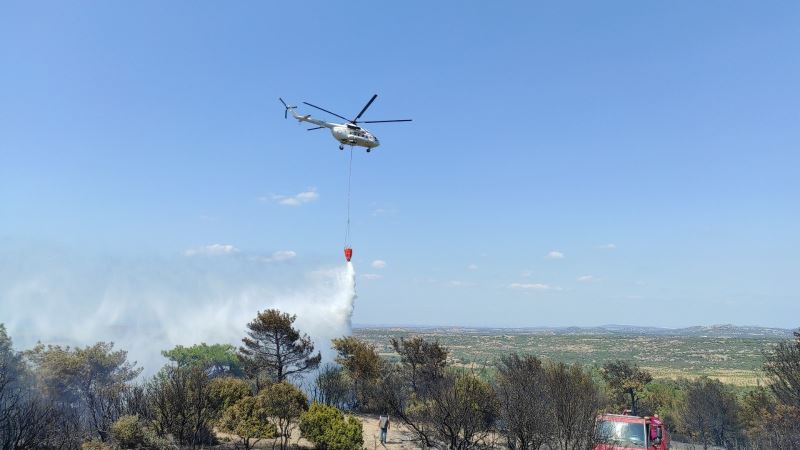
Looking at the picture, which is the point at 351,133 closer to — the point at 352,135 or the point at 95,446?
the point at 352,135

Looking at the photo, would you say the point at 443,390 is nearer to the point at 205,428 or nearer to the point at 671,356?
the point at 205,428

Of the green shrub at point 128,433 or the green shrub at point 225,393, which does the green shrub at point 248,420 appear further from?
the green shrub at point 128,433

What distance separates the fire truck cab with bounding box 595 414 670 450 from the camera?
1822cm

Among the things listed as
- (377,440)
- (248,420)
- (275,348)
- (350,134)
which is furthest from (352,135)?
(377,440)

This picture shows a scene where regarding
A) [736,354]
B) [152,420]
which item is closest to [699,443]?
[152,420]

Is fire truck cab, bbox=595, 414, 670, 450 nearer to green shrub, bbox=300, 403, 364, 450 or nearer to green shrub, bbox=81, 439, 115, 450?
green shrub, bbox=300, 403, 364, 450

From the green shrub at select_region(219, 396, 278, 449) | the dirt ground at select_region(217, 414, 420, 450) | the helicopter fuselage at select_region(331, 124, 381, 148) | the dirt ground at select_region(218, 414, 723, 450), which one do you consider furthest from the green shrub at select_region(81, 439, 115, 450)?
the helicopter fuselage at select_region(331, 124, 381, 148)

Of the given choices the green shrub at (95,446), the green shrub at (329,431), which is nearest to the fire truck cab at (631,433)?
the green shrub at (329,431)

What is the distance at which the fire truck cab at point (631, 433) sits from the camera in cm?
1822

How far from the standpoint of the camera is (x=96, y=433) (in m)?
28.3

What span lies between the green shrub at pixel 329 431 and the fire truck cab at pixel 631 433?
16.2 meters

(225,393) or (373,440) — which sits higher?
(225,393)

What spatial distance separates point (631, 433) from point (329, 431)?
59.8 ft

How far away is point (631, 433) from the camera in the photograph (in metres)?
18.9
